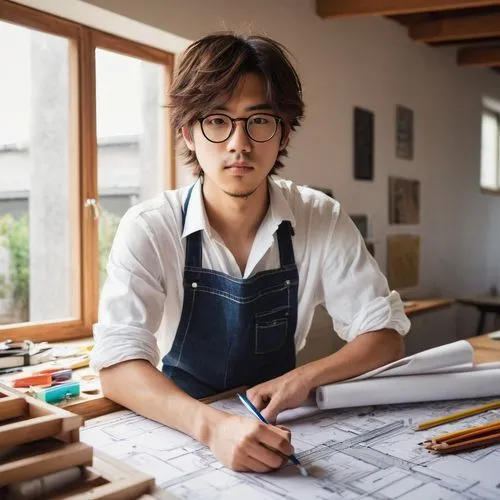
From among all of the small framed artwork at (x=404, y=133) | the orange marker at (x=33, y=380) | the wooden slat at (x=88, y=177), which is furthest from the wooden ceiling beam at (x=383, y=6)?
the orange marker at (x=33, y=380)

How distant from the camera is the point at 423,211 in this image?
4.80 meters

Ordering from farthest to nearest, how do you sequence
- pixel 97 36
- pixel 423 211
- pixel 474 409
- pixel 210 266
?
pixel 423 211, pixel 97 36, pixel 210 266, pixel 474 409

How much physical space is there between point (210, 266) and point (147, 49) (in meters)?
1.62

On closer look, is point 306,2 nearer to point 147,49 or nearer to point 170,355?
point 147,49

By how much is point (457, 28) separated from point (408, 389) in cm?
371

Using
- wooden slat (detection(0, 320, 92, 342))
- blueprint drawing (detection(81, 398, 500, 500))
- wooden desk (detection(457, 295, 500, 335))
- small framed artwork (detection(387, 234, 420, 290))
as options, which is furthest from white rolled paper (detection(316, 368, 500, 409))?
wooden desk (detection(457, 295, 500, 335))

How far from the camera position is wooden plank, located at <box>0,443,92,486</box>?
34.3 inches

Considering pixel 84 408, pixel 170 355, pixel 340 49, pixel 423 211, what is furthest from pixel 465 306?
pixel 84 408

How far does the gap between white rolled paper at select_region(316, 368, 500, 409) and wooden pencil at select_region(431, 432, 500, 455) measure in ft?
0.78

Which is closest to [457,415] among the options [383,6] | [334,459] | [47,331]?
[334,459]

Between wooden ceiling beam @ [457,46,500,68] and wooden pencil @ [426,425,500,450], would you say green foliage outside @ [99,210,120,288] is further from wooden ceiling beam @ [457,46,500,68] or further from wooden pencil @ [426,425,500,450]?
wooden ceiling beam @ [457,46,500,68]

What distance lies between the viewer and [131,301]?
4.67ft

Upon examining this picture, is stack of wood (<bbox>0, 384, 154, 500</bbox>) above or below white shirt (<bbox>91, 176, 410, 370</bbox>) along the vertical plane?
below

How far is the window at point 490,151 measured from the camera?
20.4 ft
